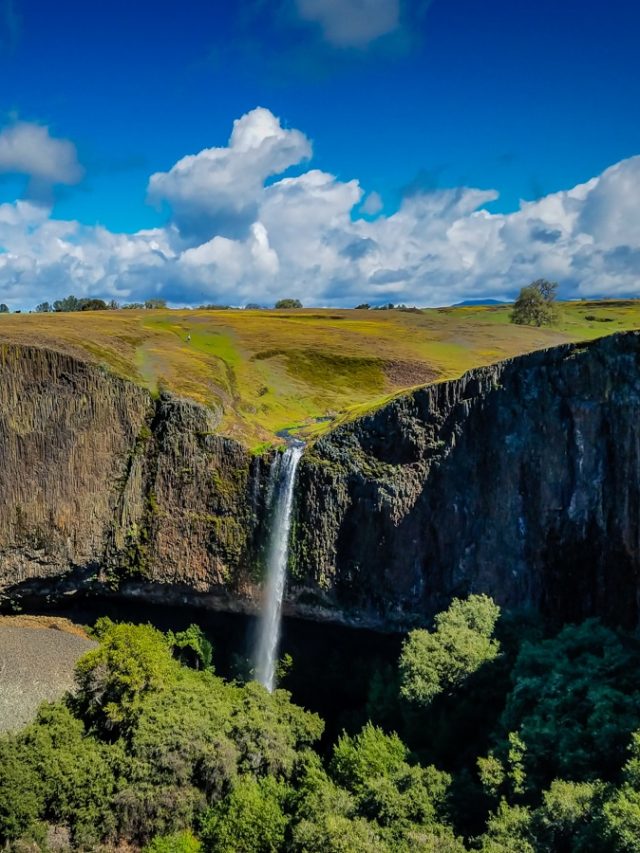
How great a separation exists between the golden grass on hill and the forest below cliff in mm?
16203

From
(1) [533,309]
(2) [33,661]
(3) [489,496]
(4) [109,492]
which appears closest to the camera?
(3) [489,496]

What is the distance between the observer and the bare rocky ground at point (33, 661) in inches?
1155

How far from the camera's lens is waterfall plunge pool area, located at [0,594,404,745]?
31594mm

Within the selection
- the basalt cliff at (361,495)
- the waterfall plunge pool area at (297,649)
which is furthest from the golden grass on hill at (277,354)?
the waterfall plunge pool area at (297,649)

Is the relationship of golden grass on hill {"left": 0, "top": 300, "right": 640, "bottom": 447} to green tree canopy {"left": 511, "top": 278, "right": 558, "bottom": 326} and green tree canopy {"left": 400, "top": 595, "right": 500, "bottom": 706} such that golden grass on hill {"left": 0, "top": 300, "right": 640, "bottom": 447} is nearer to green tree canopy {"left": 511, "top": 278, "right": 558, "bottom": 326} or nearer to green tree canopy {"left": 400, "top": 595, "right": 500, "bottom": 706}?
green tree canopy {"left": 511, "top": 278, "right": 558, "bottom": 326}

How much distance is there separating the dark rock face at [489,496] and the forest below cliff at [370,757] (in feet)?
11.6

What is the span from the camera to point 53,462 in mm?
Result: 35562

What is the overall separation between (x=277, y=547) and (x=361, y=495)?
5.86 metres

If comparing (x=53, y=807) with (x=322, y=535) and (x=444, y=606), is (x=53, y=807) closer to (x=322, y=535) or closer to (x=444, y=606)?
(x=322, y=535)

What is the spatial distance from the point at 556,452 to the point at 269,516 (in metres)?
16.3

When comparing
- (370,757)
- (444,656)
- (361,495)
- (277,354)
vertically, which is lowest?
(370,757)

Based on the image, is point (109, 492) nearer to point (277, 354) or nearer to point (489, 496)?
point (489, 496)

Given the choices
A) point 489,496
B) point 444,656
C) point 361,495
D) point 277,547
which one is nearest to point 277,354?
point 277,547

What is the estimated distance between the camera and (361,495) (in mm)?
33438
